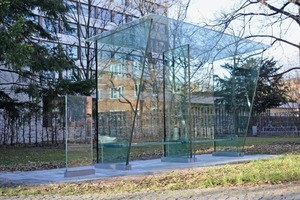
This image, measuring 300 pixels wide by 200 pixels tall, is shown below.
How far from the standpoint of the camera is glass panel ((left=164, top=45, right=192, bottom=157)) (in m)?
14.0

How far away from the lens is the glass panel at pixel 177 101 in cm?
1403

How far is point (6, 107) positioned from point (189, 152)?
1056 centimetres

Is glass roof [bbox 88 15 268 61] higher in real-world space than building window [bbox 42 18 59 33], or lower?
lower

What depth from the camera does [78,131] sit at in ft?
34.9

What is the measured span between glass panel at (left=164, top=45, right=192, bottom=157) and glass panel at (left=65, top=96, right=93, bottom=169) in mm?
3850

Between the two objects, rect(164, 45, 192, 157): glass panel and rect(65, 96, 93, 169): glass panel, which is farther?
rect(164, 45, 192, 157): glass panel

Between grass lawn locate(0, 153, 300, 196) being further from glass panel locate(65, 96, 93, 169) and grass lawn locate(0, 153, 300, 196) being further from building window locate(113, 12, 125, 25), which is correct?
building window locate(113, 12, 125, 25)

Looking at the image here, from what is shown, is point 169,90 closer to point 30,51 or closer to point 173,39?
point 173,39

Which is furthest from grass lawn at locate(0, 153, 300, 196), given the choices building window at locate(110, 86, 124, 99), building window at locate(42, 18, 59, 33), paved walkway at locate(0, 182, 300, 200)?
building window at locate(42, 18, 59, 33)

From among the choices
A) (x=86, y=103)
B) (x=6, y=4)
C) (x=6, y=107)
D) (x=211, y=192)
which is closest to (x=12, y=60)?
(x=6, y=4)

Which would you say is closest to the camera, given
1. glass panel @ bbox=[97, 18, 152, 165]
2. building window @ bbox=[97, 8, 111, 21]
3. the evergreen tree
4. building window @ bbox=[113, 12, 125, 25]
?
glass panel @ bbox=[97, 18, 152, 165]

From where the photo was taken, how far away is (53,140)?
2711 centimetres

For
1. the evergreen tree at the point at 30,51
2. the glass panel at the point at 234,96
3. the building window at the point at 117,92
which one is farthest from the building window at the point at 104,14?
the building window at the point at 117,92

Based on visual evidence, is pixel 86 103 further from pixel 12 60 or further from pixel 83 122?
pixel 12 60
